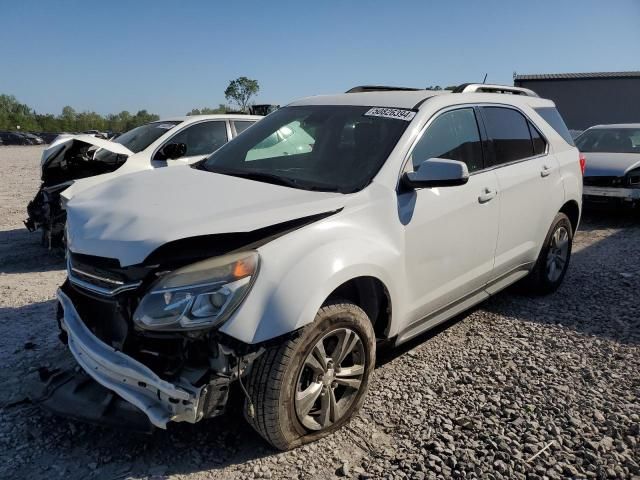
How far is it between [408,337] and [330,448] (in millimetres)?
912

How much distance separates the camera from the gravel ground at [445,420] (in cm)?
262

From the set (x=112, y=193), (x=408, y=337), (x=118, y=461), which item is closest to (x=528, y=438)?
(x=408, y=337)

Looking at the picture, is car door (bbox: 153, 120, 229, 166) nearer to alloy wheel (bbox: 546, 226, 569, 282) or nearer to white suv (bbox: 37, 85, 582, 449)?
white suv (bbox: 37, 85, 582, 449)

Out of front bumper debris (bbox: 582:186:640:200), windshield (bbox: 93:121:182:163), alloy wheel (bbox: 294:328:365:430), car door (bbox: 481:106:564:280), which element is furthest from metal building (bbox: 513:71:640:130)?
alloy wheel (bbox: 294:328:365:430)

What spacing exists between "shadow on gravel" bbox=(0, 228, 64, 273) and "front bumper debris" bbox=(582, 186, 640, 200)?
26.9ft

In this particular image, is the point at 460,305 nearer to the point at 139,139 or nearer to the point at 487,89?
the point at 487,89

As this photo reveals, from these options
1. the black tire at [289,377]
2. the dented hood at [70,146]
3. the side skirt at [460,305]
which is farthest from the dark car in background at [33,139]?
the black tire at [289,377]

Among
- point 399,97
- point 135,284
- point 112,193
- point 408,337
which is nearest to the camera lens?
point 135,284

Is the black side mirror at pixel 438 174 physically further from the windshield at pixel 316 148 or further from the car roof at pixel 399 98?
the car roof at pixel 399 98

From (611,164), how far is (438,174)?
285 inches

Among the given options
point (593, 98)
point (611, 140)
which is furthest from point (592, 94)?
point (611, 140)

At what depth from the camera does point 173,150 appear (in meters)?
6.76

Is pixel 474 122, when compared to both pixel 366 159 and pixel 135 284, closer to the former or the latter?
pixel 366 159

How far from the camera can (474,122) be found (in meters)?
3.92
